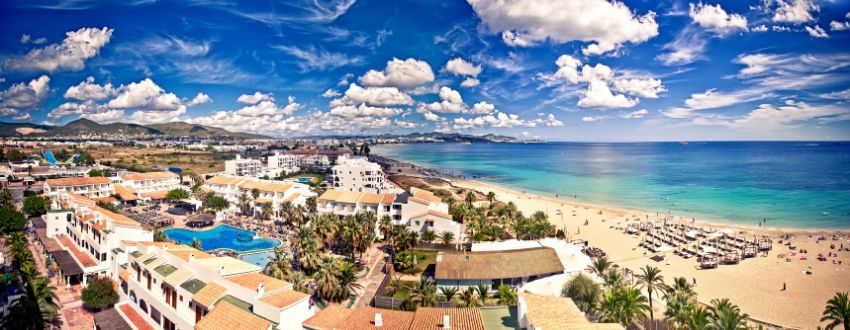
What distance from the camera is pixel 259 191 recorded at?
65938 millimetres

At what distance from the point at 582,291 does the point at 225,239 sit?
41.7 meters

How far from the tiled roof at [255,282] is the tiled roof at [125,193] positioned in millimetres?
61314

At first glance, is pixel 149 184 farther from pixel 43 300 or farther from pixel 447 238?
pixel 447 238

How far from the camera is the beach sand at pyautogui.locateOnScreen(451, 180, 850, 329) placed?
34094 mm

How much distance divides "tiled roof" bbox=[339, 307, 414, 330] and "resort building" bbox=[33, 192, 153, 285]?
2318 cm

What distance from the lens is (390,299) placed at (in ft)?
93.5

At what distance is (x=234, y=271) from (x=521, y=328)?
16069 mm

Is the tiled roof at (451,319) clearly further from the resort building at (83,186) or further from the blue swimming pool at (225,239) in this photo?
the resort building at (83,186)

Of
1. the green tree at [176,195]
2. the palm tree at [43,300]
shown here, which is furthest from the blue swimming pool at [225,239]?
the palm tree at [43,300]

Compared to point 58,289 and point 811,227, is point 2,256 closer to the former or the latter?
point 58,289

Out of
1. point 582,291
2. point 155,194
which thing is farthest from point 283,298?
point 155,194

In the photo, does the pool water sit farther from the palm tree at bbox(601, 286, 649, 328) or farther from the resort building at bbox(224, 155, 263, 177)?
the resort building at bbox(224, 155, 263, 177)

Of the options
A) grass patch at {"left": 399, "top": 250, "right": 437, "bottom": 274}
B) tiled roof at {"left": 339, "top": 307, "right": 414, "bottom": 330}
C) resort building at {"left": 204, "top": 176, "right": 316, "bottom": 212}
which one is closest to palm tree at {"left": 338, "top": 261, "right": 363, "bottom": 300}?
tiled roof at {"left": 339, "top": 307, "right": 414, "bottom": 330}

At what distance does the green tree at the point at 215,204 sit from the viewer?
2522 inches
